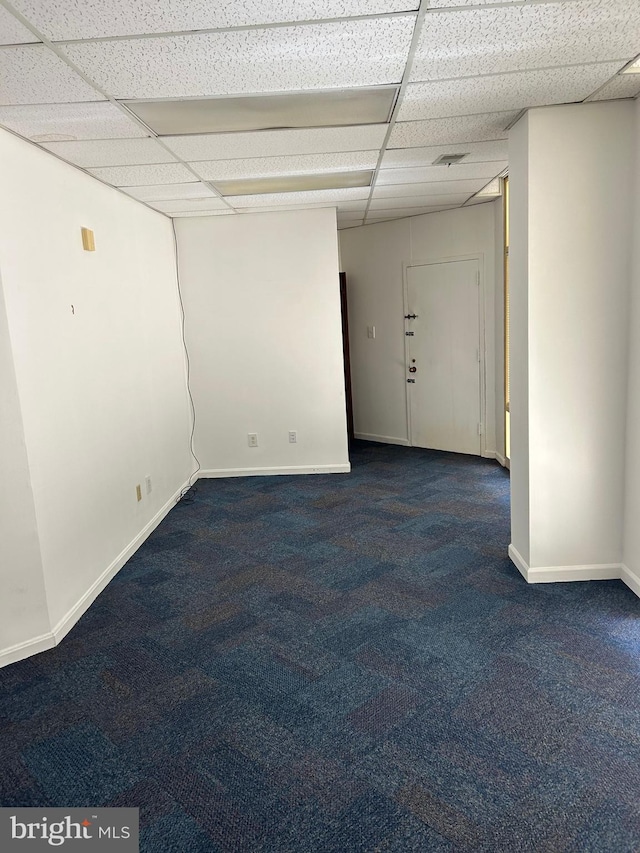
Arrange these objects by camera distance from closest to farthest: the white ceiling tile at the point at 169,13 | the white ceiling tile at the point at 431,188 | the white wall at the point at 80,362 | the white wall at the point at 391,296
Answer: the white ceiling tile at the point at 169,13
the white wall at the point at 80,362
the white ceiling tile at the point at 431,188
the white wall at the point at 391,296

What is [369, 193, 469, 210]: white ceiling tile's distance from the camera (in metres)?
5.03

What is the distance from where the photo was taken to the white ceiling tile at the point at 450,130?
116 inches

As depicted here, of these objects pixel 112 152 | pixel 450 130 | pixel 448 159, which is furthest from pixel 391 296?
pixel 112 152

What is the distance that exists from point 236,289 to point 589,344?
3.34 meters

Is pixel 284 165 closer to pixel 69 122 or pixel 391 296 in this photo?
pixel 69 122

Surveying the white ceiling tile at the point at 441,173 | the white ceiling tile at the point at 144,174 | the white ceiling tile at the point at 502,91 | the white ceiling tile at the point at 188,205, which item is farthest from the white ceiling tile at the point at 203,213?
the white ceiling tile at the point at 502,91

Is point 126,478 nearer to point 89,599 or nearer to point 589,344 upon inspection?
point 89,599

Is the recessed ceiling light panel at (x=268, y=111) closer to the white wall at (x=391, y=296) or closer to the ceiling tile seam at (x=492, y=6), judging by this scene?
the ceiling tile seam at (x=492, y=6)

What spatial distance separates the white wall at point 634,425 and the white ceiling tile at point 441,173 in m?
1.29

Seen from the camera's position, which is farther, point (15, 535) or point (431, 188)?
point (431, 188)

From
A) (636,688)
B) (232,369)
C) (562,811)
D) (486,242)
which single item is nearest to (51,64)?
(562,811)

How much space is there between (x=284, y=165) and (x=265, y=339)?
6.58 ft

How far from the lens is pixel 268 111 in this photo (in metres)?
2.71

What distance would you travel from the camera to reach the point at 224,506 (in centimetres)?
482
